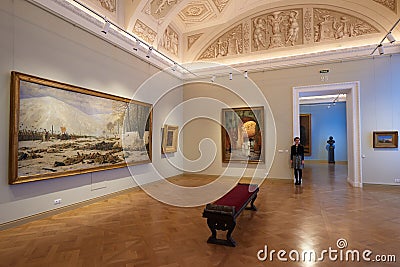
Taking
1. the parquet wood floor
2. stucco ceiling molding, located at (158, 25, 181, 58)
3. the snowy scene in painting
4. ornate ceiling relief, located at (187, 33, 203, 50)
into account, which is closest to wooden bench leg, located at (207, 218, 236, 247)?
the parquet wood floor

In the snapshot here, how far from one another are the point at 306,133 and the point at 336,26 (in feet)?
31.8

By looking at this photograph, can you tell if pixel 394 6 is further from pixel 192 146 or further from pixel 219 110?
pixel 192 146

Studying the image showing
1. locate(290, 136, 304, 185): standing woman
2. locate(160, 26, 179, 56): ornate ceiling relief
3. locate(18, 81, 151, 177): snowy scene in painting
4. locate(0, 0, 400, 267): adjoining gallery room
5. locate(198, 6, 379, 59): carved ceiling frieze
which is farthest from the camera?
locate(160, 26, 179, 56): ornate ceiling relief

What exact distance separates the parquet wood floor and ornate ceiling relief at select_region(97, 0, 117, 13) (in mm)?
5523

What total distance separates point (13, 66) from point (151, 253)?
441 centimetres

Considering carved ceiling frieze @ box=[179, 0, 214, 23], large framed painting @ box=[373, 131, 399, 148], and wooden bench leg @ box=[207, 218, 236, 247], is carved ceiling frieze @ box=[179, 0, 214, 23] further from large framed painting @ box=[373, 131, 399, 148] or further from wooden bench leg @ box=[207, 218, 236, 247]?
wooden bench leg @ box=[207, 218, 236, 247]

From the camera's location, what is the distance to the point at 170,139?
10.4 meters

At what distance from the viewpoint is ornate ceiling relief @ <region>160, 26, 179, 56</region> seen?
10.1 metres

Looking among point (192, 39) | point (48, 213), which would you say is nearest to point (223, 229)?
point (48, 213)

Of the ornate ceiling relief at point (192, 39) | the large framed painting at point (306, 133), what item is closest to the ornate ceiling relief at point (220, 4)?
the ornate ceiling relief at point (192, 39)

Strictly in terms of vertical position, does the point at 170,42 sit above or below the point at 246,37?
below

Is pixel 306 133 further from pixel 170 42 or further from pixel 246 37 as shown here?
pixel 170 42

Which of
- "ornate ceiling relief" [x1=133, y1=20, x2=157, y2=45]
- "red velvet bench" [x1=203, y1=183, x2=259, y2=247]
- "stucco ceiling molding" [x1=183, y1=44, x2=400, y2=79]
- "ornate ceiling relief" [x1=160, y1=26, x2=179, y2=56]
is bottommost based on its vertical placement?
"red velvet bench" [x1=203, y1=183, x2=259, y2=247]

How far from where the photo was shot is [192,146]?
11.5 metres
